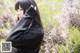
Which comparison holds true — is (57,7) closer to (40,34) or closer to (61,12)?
(61,12)

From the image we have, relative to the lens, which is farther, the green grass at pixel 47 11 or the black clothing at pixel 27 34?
the green grass at pixel 47 11

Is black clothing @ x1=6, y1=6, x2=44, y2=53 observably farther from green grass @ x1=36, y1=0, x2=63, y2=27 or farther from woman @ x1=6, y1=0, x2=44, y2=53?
green grass @ x1=36, y1=0, x2=63, y2=27

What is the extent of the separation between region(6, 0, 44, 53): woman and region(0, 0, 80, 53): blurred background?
887mm

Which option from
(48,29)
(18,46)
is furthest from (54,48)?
(18,46)

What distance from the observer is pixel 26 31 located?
6.80 feet

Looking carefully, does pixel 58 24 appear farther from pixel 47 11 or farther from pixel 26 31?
pixel 26 31

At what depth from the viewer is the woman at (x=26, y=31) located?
6.74 feet

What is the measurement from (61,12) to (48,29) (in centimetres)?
28

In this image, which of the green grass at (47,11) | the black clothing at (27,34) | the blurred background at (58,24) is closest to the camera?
the black clothing at (27,34)

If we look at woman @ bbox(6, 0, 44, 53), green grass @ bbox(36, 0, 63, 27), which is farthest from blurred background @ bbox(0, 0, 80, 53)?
woman @ bbox(6, 0, 44, 53)

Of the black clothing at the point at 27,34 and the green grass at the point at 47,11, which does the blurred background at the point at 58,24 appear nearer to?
the green grass at the point at 47,11

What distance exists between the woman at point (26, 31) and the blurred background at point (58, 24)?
2.91 feet

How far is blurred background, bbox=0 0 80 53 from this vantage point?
297 cm

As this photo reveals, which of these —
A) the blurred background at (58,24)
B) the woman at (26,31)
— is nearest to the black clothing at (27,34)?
the woman at (26,31)
